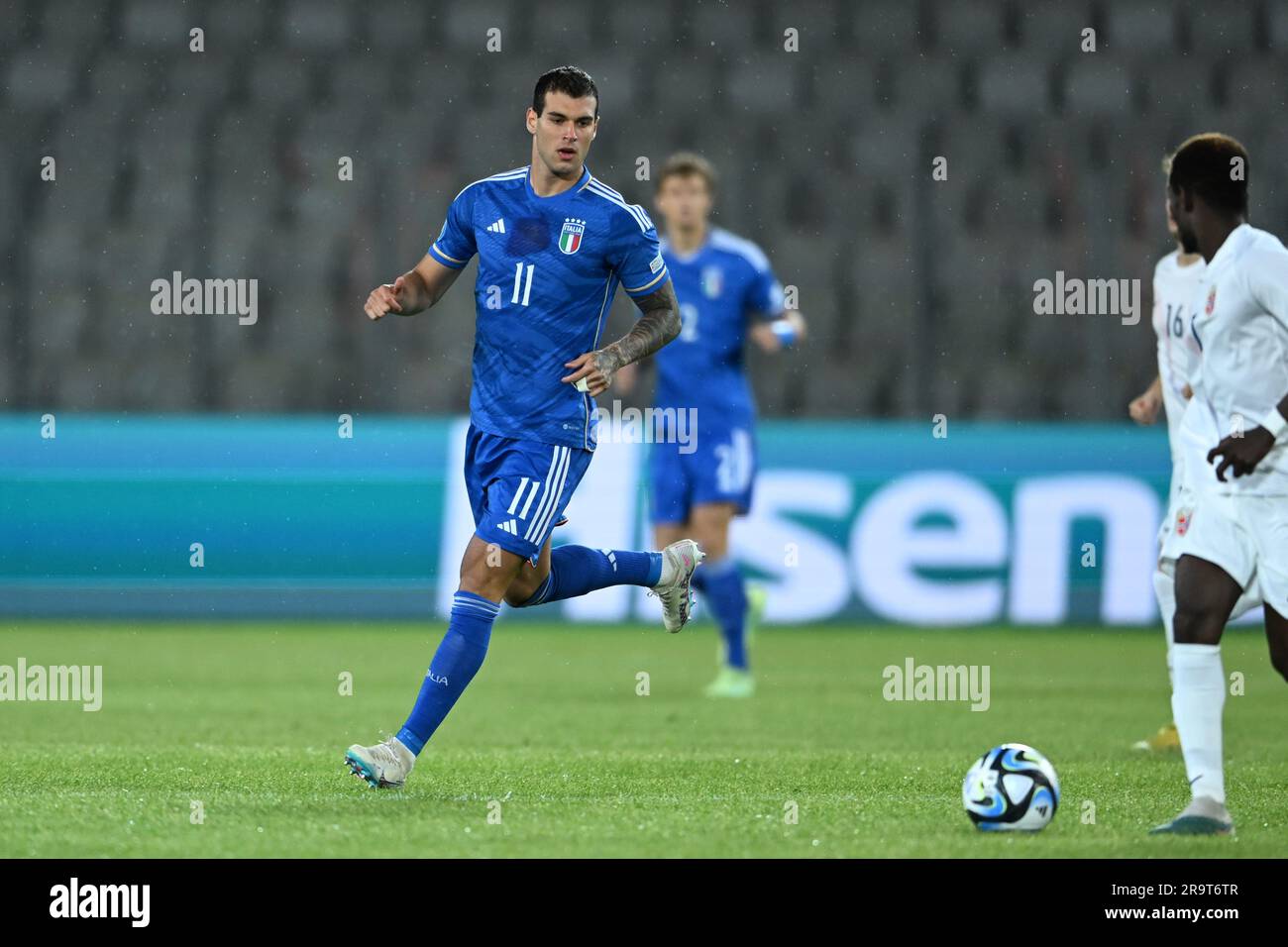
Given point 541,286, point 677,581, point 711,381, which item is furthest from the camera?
point 711,381

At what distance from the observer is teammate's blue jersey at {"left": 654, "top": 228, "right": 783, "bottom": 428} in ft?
32.7

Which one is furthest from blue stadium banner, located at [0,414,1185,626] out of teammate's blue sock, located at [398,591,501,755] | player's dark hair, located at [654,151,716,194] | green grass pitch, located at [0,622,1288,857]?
teammate's blue sock, located at [398,591,501,755]

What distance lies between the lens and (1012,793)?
524 centimetres

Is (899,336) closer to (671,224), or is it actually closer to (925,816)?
(671,224)

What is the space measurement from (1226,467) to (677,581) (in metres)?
2.17

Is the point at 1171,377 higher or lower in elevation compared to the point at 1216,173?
lower

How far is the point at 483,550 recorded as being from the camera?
601cm

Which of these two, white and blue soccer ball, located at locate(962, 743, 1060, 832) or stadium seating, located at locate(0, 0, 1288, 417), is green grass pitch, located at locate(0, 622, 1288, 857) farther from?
stadium seating, located at locate(0, 0, 1288, 417)

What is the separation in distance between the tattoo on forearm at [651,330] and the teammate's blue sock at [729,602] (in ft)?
A: 11.6

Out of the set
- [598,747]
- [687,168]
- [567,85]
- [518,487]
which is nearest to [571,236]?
[567,85]

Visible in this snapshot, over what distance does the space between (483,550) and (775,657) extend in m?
5.69

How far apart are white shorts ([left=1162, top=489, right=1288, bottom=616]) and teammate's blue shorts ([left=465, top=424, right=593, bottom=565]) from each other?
76.1 inches

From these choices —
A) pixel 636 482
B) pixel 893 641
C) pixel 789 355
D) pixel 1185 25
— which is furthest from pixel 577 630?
pixel 1185 25

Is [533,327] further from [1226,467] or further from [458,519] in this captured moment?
[458,519]
